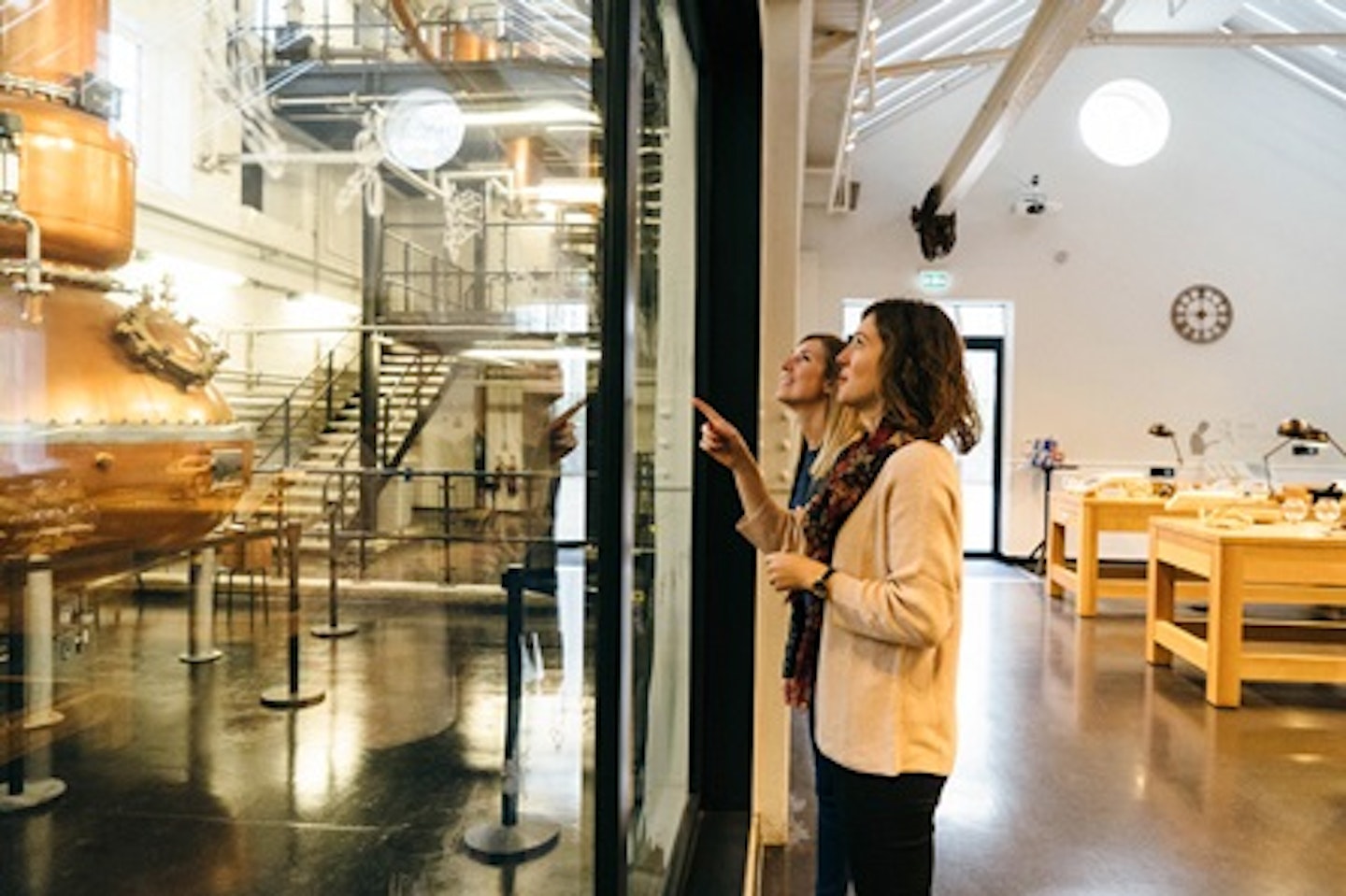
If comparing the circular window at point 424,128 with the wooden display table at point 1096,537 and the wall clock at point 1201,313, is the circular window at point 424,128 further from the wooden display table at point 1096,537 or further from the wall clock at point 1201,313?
the wall clock at point 1201,313

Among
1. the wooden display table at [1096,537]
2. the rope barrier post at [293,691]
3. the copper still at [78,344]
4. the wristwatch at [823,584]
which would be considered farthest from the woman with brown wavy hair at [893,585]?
the wooden display table at [1096,537]

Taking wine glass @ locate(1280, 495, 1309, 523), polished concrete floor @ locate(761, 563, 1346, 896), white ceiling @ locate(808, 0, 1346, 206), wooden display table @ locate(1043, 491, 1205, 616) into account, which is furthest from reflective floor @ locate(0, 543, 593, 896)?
wooden display table @ locate(1043, 491, 1205, 616)

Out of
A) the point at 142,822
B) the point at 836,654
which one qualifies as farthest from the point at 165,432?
the point at 142,822

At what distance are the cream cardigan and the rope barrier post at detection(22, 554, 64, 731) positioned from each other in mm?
1100

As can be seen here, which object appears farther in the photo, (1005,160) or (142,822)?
(1005,160)

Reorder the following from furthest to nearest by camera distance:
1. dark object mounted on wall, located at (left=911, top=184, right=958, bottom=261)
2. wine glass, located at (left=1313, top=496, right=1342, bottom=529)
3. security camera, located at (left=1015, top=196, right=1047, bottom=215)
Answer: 1. dark object mounted on wall, located at (left=911, top=184, right=958, bottom=261)
2. security camera, located at (left=1015, top=196, right=1047, bottom=215)
3. wine glass, located at (left=1313, top=496, right=1342, bottom=529)

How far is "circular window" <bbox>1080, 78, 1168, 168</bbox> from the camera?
10258 millimetres

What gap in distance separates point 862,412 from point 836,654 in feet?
1.44

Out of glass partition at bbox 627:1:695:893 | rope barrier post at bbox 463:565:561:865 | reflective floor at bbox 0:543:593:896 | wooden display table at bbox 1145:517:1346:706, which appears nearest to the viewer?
glass partition at bbox 627:1:695:893

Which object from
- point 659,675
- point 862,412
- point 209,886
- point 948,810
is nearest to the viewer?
point 862,412

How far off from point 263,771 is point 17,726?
1.56 m

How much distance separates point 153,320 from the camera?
122 centimetres

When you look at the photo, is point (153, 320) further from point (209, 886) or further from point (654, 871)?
point (209, 886)

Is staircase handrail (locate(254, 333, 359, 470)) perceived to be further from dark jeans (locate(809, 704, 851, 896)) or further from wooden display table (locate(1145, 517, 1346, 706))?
wooden display table (locate(1145, 517, 1346, 706))
